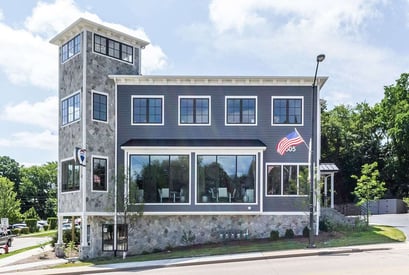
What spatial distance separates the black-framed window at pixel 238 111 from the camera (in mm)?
26938

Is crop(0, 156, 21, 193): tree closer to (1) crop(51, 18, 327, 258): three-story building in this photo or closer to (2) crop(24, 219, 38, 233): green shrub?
(2) crop(24, 219, 38, 233): green shrub

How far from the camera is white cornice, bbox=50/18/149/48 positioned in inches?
1021

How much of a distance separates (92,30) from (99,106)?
4.25 meters

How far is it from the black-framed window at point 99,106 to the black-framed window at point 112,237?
6.13 meters

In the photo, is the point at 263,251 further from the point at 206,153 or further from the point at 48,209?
the point at 48,209

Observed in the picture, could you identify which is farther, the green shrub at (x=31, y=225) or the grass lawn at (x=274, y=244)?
the green shrub at (x=31, y=225)

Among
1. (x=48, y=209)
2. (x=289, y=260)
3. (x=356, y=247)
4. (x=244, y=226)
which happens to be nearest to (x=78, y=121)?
(x=244, y=226)

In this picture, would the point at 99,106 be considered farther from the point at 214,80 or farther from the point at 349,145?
the point at 349,145

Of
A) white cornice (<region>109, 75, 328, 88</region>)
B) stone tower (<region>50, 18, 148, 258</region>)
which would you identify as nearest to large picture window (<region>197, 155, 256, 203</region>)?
white cornice (<region>109, 75, 328, 88</region>)

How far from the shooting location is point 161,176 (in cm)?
2648

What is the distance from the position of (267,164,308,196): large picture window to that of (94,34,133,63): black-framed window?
10.6 m

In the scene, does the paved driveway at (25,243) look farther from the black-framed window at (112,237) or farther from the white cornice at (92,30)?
the white cornice at (92,30)

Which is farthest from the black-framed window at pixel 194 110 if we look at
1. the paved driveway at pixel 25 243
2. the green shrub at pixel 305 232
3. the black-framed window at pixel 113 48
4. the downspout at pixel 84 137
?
the paved driveway at pixel 25 243

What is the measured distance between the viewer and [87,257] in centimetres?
2523
